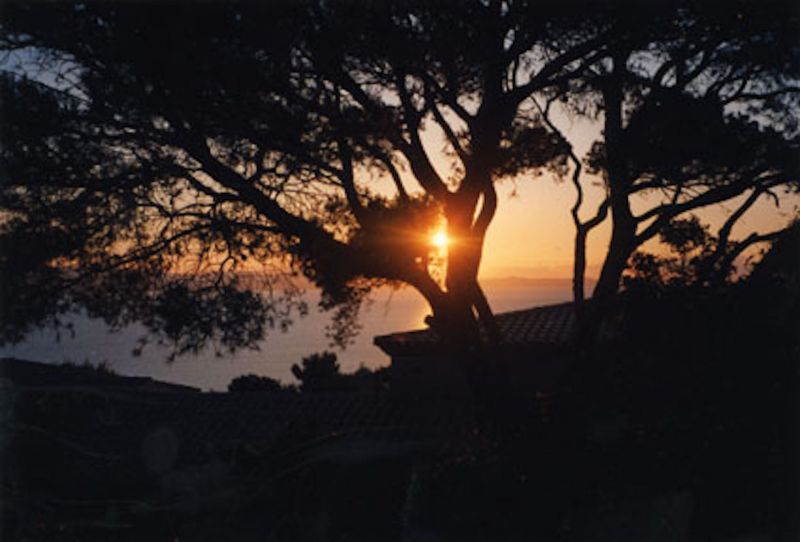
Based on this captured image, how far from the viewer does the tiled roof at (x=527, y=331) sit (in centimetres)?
2549

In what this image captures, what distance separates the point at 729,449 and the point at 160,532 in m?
7.20

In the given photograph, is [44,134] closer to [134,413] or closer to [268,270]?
[268,270]

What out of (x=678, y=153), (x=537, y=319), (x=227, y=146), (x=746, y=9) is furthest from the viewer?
(x=537, y=319)

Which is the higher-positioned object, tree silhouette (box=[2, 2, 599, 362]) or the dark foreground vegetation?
tree silhouette (box=[2, 2, 599, 362])

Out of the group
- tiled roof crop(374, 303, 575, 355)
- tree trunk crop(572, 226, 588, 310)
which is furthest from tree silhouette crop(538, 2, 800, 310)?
tiled roof crop(374, 303, 575, 355)

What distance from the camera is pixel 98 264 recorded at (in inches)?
528

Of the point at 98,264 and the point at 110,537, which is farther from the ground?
the point at 98,264

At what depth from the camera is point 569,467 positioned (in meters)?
10.9

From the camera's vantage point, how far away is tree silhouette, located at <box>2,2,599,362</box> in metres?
11.5

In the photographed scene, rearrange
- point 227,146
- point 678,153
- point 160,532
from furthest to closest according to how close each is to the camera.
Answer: point 678,153, point 227,146, point 160,532

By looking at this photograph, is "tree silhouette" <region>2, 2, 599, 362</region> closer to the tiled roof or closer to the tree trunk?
the tree trunk

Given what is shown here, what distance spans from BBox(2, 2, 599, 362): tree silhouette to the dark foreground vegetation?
2.37m

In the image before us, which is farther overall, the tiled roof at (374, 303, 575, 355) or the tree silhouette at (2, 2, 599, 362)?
the tiled roof at (374, 303, 575, 355)

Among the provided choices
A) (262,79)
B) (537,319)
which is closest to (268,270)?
(262,79)
